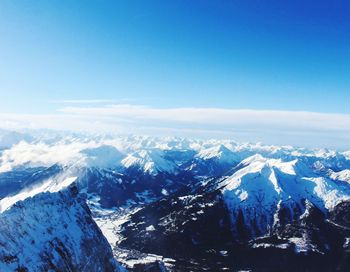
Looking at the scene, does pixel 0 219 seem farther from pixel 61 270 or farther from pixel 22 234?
pixel 61 270

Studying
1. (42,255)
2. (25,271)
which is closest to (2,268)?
(25,271)

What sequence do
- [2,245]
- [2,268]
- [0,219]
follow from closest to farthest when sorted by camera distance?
[2,268] → [2,245] → [0,219]

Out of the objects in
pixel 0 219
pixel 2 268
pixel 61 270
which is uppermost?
pixel 0 219

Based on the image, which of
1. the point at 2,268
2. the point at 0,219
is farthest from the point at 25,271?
the point at 0,219

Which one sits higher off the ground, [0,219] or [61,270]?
[0,219]

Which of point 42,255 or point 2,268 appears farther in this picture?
point 42,255

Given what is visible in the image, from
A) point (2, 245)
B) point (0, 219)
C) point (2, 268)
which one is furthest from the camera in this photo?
point (0, 219)

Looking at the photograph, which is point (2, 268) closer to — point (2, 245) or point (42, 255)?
point (2, 245)

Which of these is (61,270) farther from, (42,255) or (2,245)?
(2,245)

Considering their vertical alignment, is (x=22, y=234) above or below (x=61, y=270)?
above
